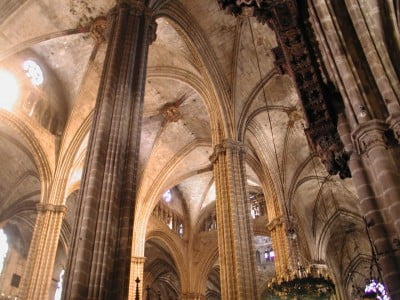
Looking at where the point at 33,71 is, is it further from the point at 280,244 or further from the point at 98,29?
the point at 280,244

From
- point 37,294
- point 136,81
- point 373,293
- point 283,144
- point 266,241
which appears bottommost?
point 373,293

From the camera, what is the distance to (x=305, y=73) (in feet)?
25.7

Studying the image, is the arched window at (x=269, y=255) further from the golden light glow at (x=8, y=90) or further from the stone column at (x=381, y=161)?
the stone column at (x=381, y=161)

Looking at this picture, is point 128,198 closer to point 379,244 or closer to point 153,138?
point 379,244

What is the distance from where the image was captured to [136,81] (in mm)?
9445

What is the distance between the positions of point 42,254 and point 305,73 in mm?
11413

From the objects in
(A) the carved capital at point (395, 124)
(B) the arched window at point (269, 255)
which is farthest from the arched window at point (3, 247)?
(A) the carved capital at point (395, 124)

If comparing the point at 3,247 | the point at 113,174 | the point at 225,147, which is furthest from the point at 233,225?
the point at 3,247

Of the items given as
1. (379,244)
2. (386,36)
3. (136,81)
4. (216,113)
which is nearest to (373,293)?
(379,244)

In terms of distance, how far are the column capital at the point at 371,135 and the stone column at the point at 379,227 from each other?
313mm

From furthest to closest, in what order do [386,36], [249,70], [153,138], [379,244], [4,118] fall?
1. [153,138]
2. [249,70]
3. [4,118]
4. [386,36]
5. [379,244]

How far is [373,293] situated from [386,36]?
4.77 metres

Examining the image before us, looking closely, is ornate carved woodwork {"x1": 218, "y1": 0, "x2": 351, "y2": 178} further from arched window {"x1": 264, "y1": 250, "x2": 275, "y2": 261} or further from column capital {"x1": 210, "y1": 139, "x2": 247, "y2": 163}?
arched window {"x1": 264, "y1": 250, "x2": 275, "y2": 261}

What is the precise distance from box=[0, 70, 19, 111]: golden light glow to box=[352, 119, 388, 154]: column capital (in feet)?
43.9
